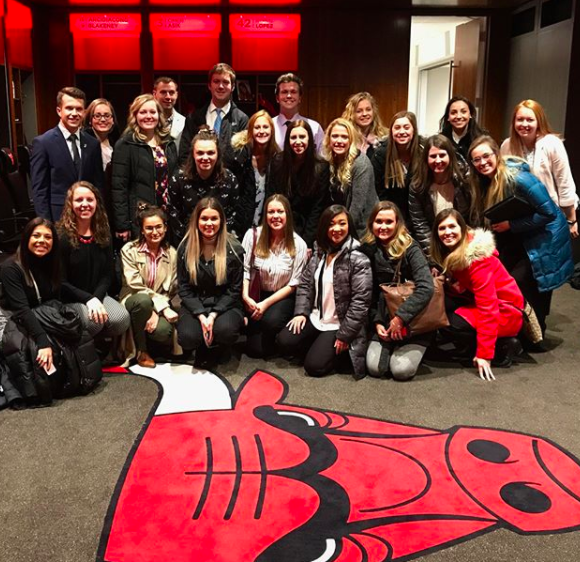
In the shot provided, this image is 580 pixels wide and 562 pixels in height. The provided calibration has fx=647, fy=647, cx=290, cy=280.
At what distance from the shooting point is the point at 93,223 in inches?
142

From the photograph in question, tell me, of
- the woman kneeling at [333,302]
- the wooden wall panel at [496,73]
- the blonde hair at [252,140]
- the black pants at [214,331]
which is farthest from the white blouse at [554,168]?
the wooden wall panel at [496,73]

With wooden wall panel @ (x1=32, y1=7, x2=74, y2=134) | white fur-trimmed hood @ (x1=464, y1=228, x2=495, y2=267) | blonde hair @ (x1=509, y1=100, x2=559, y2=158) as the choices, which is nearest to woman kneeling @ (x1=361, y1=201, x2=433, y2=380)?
white fur-trimmed hood @ (x1=464, y1=228, x2=495, y2=267)

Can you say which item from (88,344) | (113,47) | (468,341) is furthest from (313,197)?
(113,47)

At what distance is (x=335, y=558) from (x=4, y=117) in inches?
276

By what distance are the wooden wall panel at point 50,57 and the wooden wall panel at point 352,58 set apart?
10.2 feet

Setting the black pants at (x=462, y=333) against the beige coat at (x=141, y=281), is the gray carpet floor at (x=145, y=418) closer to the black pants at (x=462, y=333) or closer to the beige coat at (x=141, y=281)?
the black pants at (x=462, y=333)

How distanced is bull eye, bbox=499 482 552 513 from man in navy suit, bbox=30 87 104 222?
2.92 metres

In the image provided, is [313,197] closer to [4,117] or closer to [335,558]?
[335,558]

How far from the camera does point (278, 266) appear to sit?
382 centimetres

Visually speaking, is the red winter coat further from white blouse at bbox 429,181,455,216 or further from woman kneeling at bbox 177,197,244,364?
woman kneeling at bbox 177,197,244,364

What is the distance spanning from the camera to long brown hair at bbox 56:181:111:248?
138 inches

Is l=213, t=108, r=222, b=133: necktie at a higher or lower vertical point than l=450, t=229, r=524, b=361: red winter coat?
higher

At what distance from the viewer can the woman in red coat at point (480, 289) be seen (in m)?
3.55

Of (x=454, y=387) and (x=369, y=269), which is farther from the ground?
(x=369, y=269)
